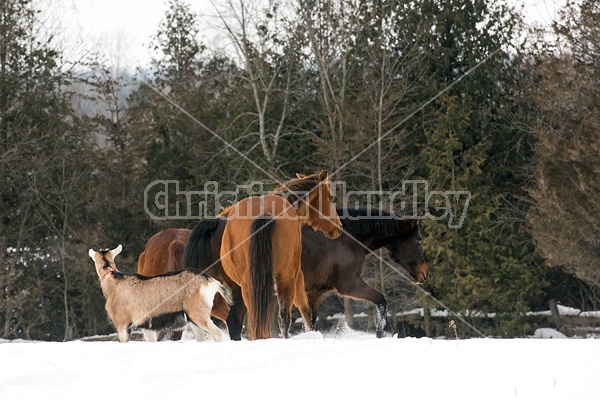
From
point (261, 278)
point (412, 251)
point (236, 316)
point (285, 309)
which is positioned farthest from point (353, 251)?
point (261, 278)

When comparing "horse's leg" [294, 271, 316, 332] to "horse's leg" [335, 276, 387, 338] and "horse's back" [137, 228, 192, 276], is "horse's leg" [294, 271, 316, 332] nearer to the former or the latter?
"horse's leg" [335, 276, 387, 338]

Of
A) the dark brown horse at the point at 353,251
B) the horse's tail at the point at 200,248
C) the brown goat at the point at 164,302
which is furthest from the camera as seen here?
the dark brown horse at the point at 353,251

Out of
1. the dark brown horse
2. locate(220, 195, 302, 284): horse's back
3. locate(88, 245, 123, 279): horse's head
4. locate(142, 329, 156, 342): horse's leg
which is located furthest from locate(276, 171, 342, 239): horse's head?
locate(142, 329, 156, 342): horse's leg

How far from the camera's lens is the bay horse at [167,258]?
12.4 m

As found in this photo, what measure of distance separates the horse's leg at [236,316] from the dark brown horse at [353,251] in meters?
0.73

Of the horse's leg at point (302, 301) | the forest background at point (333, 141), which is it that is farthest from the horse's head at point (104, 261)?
the forest background at point (333, 141)

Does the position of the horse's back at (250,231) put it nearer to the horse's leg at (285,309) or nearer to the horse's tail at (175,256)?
the horse's leg at (285,309)

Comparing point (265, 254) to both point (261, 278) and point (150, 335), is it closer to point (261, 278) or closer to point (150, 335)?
point (261, 278)

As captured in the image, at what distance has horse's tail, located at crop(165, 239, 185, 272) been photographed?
40.8ft

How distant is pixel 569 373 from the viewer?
209 inches

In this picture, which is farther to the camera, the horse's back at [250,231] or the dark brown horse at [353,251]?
the dark brown horse at [353,251]

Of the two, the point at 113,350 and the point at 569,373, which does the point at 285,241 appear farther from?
the point at 569,373

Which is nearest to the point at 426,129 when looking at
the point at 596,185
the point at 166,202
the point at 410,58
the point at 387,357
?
the point at 410,58

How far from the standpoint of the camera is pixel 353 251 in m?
12.3
